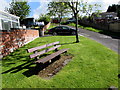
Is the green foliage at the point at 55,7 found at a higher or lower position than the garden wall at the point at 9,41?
higher

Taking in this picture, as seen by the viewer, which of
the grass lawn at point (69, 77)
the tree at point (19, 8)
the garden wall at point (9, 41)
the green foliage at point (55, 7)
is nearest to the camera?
the grass lawn at point (69, 77)

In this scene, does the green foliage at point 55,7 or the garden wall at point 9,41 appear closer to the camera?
the garden wall at point 9,41

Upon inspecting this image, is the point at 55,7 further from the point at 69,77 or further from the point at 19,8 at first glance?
the point at 19,8

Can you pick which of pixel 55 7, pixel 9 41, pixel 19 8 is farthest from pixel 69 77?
pixel 19 8

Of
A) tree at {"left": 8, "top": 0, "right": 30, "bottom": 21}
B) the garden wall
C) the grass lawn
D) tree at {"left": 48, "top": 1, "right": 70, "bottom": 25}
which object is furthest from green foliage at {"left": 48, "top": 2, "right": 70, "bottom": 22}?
tree at {"left": 8, "top": 0, "right": 30, "bottom": 21}

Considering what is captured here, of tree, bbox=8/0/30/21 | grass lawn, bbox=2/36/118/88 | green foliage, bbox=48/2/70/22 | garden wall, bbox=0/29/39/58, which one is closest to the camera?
grass lawn, bbox=2/36/118/88

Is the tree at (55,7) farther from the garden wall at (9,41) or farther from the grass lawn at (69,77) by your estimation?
the grass lawn at (69,77)

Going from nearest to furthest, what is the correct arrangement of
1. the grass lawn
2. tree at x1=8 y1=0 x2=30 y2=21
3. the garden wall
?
1. the grass lawn
2. the garden wall
3. tree at x1=8 y1=0 x2=30 y2=21

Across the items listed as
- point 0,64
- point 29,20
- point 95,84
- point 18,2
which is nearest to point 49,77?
point 95,84

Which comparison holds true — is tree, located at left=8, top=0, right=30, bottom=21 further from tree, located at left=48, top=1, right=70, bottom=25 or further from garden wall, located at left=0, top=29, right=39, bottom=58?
garden wall, located at left=0, top=29, right=39, bottom=58

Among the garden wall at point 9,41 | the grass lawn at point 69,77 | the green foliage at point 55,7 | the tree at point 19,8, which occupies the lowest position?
the grass lawn at point 69,77

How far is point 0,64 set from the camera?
5215 millimetres

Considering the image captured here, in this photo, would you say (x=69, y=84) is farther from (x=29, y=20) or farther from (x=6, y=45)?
(x=29, y=20)

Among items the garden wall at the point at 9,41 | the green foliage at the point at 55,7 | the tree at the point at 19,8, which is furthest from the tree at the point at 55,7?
the tree at the point at 19,8
